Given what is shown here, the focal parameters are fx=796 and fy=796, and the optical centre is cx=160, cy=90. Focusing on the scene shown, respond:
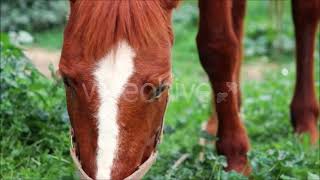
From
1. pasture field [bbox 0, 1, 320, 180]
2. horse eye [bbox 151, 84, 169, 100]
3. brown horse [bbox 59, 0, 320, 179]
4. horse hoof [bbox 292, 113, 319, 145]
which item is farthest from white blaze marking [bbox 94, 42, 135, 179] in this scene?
horse hoof [bbox 292, 113, 319, 145]

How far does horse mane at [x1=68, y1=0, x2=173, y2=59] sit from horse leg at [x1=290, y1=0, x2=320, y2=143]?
2.53 meters

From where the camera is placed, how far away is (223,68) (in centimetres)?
396

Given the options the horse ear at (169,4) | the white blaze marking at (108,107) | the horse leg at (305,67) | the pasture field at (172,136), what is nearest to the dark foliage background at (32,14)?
Answer: the pasture field at (172,136)

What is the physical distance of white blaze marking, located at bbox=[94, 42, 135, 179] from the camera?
8.91ft

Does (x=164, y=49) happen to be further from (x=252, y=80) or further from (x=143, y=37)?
(x=252, y=80)

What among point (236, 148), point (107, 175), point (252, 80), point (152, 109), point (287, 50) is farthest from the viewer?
point (287, 50)

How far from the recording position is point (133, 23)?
274 centimetres

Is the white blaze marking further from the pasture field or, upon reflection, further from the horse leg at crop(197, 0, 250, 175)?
the horse leg at crop(197, 0, 250, 175)

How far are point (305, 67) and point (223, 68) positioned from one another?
4.69 feet

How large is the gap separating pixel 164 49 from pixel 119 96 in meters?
0.28

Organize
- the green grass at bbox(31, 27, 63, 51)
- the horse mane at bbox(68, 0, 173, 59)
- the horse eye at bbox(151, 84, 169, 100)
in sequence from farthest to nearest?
the green grass at bbox(31, 27, 63, 51) → the horse eye at bbox(151, 84, 169, 100) → the horse mane at bbox(68, 0, 173, 59)

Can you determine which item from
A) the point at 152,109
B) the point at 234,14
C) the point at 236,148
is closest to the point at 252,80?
the point at 234,14

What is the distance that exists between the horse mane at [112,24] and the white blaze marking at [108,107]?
41 millimetres

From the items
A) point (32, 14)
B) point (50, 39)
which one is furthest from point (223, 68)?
point (32, 14)
